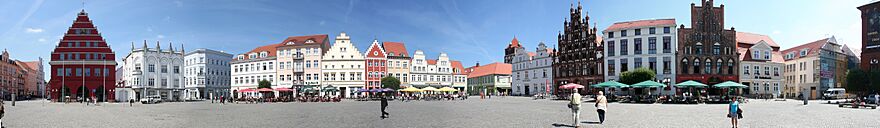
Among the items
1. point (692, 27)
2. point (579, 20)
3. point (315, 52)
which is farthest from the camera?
point (315, 52)

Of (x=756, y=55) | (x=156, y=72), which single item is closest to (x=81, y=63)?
(x=156, y=72)

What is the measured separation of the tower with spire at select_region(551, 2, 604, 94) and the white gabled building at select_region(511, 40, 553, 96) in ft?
13.5

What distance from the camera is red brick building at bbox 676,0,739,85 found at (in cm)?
6134

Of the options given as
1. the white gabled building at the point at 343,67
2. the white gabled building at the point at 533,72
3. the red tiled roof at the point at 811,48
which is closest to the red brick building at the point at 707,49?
the red tiled roof at the point at 811,48

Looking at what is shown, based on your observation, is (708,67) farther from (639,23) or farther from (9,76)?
(9,76)

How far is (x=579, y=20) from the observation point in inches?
2721

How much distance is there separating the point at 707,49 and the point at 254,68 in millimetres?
54330

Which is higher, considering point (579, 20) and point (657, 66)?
point (579, 20)

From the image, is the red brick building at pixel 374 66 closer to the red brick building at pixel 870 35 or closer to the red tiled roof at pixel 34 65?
the red brick building at pixel 870 35

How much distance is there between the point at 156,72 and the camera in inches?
2810

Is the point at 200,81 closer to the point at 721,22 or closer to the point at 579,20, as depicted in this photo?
the point at 579,20

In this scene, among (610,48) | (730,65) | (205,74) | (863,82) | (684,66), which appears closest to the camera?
(863,82)

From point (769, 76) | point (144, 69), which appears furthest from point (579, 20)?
point (144, 69)

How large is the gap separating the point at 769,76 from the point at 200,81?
69.8m
